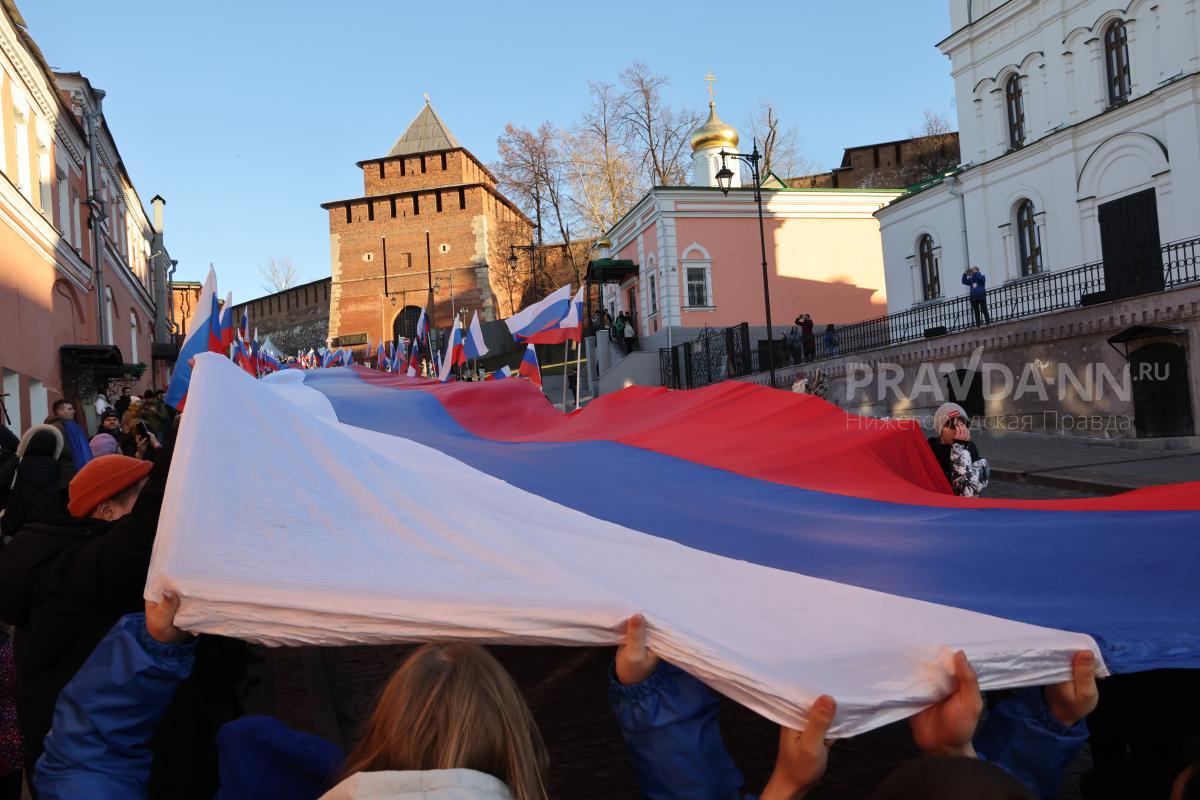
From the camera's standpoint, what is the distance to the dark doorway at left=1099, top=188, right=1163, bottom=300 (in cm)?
1678

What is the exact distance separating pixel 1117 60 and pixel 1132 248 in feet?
22.6

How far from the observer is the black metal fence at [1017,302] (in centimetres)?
1645

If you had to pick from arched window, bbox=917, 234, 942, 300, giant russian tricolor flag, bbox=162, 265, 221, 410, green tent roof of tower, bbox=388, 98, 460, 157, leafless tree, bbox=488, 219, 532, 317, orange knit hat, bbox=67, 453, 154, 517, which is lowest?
orange knit hat, bbox=67, 453, 154, 517

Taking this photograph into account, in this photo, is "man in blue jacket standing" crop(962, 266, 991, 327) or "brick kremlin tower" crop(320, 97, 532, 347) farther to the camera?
"brick kremlin tower" crop(320, 97, 532, 347)

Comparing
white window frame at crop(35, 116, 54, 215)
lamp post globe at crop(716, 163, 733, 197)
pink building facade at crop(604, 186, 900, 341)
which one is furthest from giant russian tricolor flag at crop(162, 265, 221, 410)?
pink building facade at crop(604, 186, 900, 341)

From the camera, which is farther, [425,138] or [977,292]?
[425,138]

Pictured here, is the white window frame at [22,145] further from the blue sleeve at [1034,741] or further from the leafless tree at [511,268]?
the leafless tree at [511,268]

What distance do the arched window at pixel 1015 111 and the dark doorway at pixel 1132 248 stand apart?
719 cm

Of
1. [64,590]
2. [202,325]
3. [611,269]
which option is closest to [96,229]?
[611,269]

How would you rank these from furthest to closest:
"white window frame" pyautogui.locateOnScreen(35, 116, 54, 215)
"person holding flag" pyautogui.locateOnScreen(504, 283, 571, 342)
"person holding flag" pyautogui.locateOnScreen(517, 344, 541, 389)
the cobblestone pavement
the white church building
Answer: "white window frame" pyautogui.locateOnScreen(35, 116, 54, 215) → the white church building → "person holding flag" pyautogui.locateOnScreen(504, 283, 571, 342) → "person holding flag" pyautogui.locateOnScreen(517, 344, 541, 389) → the cobblestone pavement

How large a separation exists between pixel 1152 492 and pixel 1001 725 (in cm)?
218

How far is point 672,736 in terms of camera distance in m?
2.41

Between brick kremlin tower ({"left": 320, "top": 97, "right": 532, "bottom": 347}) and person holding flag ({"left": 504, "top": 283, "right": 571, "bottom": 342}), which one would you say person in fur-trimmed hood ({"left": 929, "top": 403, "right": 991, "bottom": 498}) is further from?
brick kremlin tower ({"left": 320, "top": 97, "right": 532, "bottom": 347})

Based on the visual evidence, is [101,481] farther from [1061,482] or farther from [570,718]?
[1061,482]
